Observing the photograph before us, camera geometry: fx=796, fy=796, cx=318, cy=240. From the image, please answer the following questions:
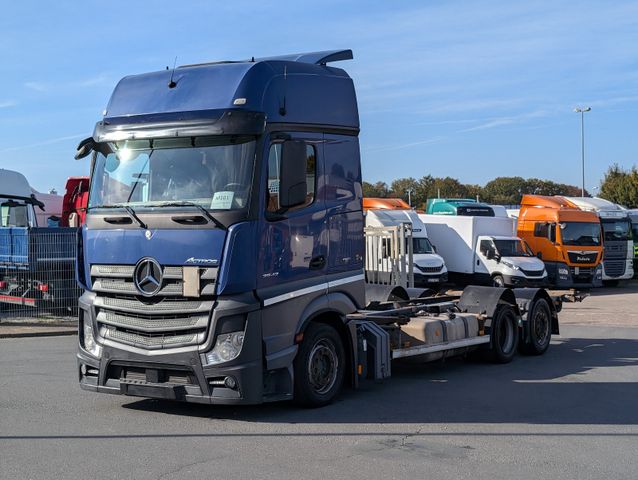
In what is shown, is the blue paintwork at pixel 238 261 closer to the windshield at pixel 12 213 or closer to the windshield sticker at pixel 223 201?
the windshield sticker at pixel 223 201

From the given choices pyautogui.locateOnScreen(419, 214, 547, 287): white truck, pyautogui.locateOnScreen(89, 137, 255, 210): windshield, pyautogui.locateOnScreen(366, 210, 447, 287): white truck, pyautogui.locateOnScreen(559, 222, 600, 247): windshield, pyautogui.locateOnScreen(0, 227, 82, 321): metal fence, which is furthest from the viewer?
pyautogui.locateOnScreen(559, 222, 600, 247): windshield

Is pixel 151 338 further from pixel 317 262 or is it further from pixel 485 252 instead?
→ pixel 485 252

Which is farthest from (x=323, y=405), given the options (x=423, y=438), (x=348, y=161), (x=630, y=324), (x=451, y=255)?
(x=451, y=255)

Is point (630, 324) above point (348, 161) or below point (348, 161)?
below

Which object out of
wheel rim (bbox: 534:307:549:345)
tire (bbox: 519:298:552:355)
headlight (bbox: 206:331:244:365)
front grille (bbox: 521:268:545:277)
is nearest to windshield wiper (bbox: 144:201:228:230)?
headlight (bbox: 206:331:244:365)

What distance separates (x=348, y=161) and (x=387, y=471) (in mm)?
4037

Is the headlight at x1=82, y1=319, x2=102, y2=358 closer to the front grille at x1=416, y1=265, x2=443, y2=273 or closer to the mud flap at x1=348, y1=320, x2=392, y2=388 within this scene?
the mud flap at x1=348, y1=320, x2=392, y2=388

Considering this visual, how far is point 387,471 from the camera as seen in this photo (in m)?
6.48

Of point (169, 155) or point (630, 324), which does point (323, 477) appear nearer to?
point (169, 155)

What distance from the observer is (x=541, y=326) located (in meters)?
13.4

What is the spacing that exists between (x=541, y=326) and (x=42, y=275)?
10.7m

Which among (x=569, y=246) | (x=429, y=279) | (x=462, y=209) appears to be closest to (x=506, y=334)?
(x=429, y=279)

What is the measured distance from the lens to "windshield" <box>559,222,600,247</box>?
29.2 meters

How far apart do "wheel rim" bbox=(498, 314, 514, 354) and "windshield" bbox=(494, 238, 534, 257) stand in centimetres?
1589
